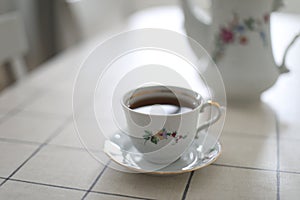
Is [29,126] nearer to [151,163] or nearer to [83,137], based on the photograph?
[83,137]

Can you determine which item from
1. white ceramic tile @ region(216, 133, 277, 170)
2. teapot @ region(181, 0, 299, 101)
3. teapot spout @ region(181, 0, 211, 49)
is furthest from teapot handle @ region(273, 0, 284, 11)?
white ceramic tile @ region(216, 133, 277, 170)

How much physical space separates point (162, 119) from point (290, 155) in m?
0.24

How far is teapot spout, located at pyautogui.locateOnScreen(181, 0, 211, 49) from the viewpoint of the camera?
76 centimetres

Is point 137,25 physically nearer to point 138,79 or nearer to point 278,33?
Result: point 278,33

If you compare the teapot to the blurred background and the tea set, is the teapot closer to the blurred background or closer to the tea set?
the tea set

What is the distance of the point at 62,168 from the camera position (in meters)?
0.57

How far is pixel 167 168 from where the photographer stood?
0.53m

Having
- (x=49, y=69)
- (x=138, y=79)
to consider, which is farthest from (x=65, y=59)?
(x=138, y=79)

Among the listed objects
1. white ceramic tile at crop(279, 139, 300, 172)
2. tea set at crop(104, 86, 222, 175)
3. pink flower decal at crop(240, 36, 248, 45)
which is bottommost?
white ceramic tile at crop(279, 139, 300, 172)

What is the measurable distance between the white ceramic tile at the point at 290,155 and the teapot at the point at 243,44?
5.5 inches

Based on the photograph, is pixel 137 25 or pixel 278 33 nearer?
pixel 278 33

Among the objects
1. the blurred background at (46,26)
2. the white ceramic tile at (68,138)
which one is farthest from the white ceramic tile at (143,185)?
the blurred background at (46,26)

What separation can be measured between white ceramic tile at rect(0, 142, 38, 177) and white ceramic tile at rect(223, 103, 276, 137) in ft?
1.11

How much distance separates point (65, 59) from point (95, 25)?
0.53m
